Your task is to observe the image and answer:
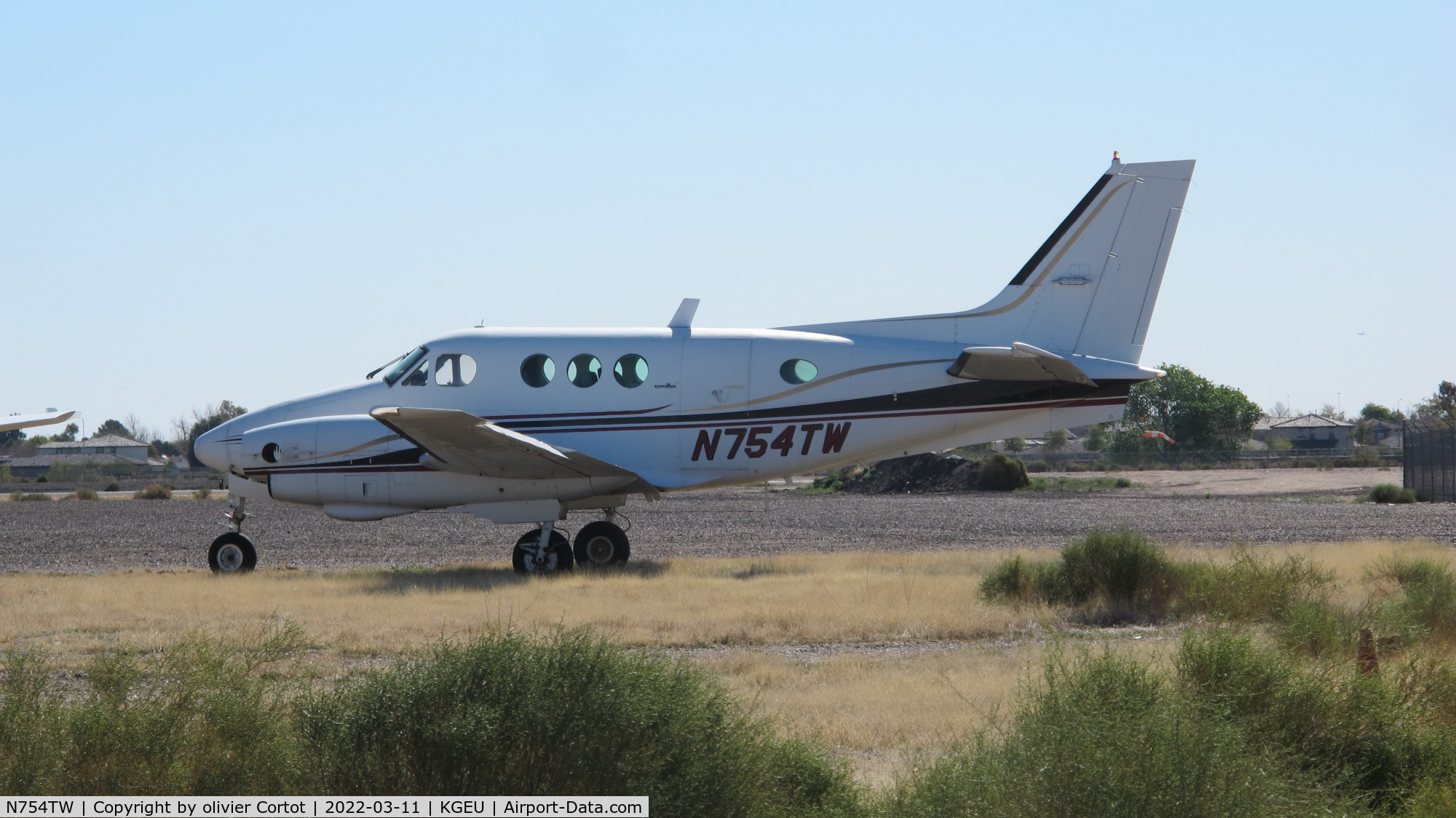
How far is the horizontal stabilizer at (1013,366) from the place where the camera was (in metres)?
16.3

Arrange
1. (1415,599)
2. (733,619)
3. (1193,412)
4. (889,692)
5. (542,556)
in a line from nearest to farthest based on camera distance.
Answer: (889,692) < (1415,599) < (733,619) < (542,556) < (1193,412)

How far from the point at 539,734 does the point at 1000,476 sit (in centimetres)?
5167

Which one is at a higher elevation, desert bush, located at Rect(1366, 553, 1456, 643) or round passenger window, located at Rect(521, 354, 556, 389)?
round passenger window, located at Rect(521, 354, 556, 389)

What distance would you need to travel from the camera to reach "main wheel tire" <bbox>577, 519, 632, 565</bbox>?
17.8 meters

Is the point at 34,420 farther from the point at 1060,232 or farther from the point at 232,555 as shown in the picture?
the point at 1060,232

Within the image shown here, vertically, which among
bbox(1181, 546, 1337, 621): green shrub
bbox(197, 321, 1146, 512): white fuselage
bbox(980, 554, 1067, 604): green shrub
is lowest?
bbox(980, 554, 1067, 604): green shrub

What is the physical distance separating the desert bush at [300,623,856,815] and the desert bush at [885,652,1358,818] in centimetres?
79

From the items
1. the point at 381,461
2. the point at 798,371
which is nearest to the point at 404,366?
the point at 381,461

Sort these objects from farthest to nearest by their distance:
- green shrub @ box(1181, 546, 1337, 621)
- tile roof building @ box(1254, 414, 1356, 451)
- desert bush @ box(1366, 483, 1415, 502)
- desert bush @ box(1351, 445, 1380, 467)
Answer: tile roof building @ box(1254, 414, 1356, 451) < desert bush @ box(1351, 445, 1380, 467) < desert bush @ box(1366, 483, 1415, 502) < green shrub @ box(1181, 546, 1337, 621)

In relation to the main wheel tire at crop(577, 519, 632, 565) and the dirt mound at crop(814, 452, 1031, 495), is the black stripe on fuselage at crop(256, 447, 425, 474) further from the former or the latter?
the dirt mound at crop(814, 452, 1031, 495)

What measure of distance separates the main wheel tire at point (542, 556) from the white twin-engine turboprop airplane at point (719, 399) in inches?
1.2

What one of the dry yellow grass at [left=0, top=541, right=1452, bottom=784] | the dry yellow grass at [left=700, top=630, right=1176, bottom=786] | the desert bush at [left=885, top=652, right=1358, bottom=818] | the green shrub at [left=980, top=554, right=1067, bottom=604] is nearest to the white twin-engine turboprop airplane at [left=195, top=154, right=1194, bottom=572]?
the dry yellow grass at [left=0, top=541, right=1452, bottom=784]
